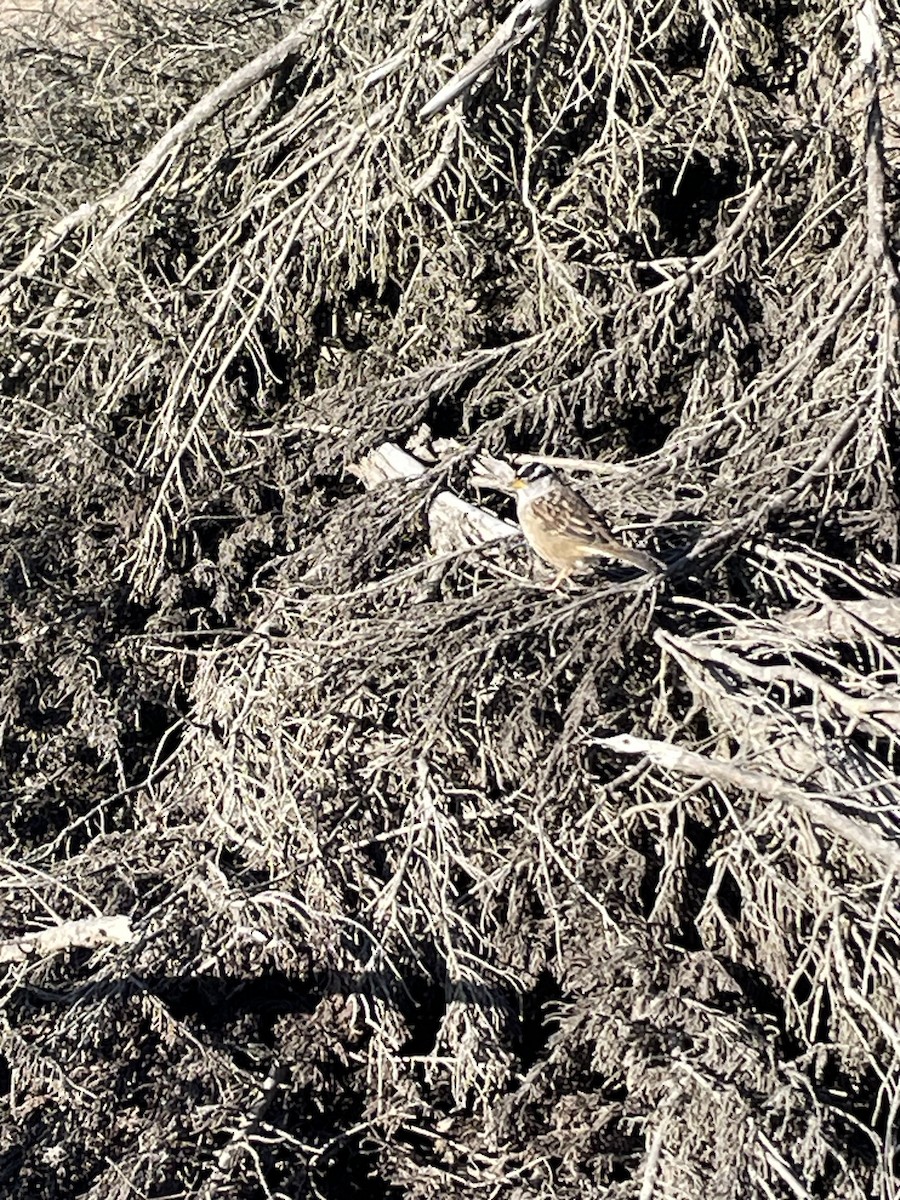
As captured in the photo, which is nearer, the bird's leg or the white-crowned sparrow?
the white-crowned sparrow

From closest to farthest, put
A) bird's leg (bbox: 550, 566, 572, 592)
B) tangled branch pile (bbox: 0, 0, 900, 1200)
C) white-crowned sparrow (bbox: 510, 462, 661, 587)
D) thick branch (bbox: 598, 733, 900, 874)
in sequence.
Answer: thick branch (bbox: 598, 733, 900, 874) → tangled branch pile (bbox: 0, 0, 900, 1200) → white-crowned sparrow (bbox: 510, 462, 661, 587) → bird's leg (bbox: 550, 566, 572, 592)

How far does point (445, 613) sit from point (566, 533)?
429mm

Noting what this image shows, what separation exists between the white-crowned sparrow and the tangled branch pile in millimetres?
108

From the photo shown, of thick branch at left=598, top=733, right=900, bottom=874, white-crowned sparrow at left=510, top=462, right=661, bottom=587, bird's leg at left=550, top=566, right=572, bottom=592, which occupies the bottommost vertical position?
thick branch at left=598, top=733, right=900, bottom=874

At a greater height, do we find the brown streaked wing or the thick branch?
the brown streaked wing

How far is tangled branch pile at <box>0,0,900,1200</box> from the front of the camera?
4312 mm

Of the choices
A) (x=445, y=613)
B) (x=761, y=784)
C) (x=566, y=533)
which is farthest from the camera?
(x=445, y=613)

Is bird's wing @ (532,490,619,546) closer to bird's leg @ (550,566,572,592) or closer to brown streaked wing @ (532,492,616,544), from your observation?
brown streaked wing @ (532,492,616,544)

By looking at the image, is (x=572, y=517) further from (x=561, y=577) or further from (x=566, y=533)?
(x=561, y=577)

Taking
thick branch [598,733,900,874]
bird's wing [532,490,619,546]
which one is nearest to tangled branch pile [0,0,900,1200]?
thick branch [598,733,900,874]

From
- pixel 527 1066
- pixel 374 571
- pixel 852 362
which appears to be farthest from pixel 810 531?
pixel 527 1066

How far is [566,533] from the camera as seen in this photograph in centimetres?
457

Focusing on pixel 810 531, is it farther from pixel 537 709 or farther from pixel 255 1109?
pixel 255 1109

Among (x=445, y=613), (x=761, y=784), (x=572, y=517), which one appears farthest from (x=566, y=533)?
(x=761, y=784)
